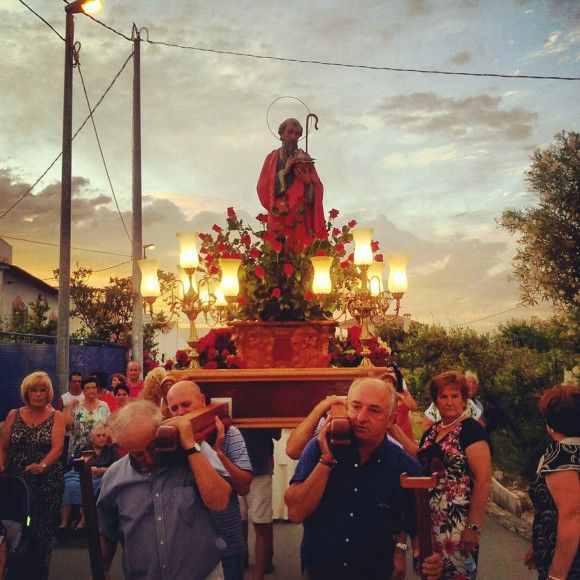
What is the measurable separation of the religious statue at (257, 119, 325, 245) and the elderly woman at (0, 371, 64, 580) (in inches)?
93.3

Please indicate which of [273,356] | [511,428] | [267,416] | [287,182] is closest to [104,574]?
[267,416]

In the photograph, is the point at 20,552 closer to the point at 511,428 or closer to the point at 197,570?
the point at 197,570

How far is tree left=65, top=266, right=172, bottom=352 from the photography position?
2691 centimetres

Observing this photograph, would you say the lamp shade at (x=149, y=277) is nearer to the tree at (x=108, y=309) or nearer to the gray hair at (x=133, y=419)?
the gray hair at (x=133, y=419)

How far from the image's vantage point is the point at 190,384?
13.3ft

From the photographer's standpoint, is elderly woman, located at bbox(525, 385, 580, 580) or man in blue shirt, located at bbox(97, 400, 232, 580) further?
elderly woman, located at bbox(525, 385, 580, 580)

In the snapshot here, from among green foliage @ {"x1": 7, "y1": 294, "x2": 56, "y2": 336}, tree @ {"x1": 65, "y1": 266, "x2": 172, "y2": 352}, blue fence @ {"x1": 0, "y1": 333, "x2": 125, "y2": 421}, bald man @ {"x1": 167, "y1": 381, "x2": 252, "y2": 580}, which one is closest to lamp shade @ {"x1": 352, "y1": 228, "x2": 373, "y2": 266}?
bald man @ {"x1": 167, "y1": 381, "x2": 252, "y2": 580}

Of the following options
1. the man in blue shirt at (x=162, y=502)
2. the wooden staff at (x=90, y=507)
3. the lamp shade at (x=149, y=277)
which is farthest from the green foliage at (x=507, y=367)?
the wooden staff at (x=90, y=507)

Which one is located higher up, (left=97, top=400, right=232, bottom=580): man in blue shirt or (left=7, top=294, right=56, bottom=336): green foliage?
(left=7, top=294, right=56, bottom=336): green foliage

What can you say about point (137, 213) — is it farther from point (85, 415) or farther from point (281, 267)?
point (281, 267)

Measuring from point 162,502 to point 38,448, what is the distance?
3.42m

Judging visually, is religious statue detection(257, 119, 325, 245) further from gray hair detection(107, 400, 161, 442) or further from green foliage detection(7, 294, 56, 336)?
green foliage detection(7, 294, 56, 336)

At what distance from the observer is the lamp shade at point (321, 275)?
5.93m

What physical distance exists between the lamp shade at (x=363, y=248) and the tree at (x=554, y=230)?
32.9ft
